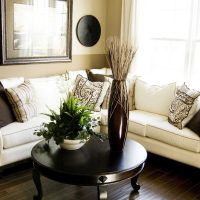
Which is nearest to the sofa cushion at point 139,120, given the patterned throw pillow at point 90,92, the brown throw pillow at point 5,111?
the patterned throw pillow at point 90,92

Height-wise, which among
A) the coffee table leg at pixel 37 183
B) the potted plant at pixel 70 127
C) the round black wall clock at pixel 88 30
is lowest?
the coffee table leg at pixel 37 183

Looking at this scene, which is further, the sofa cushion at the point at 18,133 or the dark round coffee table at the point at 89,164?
the sofa cushion at the point at 18,133

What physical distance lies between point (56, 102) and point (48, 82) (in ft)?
0.89

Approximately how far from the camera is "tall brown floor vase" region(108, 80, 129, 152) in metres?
2.51

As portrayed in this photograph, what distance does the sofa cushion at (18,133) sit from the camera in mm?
3012

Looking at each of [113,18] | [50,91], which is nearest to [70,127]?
[50,91]

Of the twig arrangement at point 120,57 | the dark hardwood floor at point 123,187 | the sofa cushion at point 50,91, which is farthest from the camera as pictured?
the sofa cushion at point 50,91

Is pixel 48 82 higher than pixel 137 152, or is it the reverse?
pixel 48 82

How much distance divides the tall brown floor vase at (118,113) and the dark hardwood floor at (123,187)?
623mm

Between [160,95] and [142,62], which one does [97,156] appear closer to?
[160,95]

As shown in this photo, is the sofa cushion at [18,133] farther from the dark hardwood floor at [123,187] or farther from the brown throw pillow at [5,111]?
the dark hardwood floor at [123,187]

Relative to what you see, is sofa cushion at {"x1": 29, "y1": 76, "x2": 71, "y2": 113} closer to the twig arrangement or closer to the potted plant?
the potted plant

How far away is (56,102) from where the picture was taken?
→ 3.85 metres

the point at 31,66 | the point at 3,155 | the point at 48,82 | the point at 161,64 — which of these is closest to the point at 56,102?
the point at 48,82
